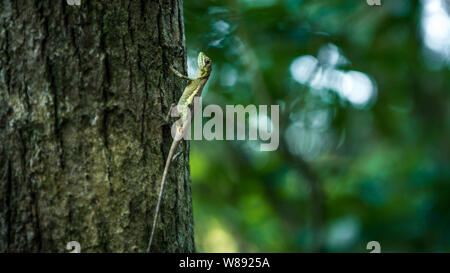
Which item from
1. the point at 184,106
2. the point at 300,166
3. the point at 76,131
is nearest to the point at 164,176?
the point at 76,131

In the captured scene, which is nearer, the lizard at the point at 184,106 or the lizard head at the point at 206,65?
the lizard at the point at 184,106

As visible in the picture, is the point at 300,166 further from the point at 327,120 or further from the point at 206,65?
the point at 206,65

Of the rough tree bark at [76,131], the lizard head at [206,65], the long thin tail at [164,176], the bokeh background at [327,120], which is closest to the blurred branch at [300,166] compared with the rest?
the bokeh background at [327,120]

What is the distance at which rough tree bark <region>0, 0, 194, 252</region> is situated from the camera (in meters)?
1.85

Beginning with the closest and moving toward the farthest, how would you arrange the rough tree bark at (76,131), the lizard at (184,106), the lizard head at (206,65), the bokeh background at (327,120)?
the rough tree bark at (76,131), the lizard at (184,106), the lizard head at (206,65), the bokeh background at (327,120)

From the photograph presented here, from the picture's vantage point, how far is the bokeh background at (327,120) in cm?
452

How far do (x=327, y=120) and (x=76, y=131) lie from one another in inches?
174

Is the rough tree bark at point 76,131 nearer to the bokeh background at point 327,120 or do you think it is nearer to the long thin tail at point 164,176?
the long thin tail at point 164,176

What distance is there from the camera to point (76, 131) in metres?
1.89

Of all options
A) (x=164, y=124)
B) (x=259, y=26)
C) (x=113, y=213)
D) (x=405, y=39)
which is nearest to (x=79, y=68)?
(x=164, y=124)

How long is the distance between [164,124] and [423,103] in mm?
5604

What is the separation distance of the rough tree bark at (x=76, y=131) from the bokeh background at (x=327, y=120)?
219 cm

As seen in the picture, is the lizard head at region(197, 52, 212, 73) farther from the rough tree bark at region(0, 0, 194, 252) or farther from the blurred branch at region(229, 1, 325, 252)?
the blurred branch at region(229, 1, 325, 252)
